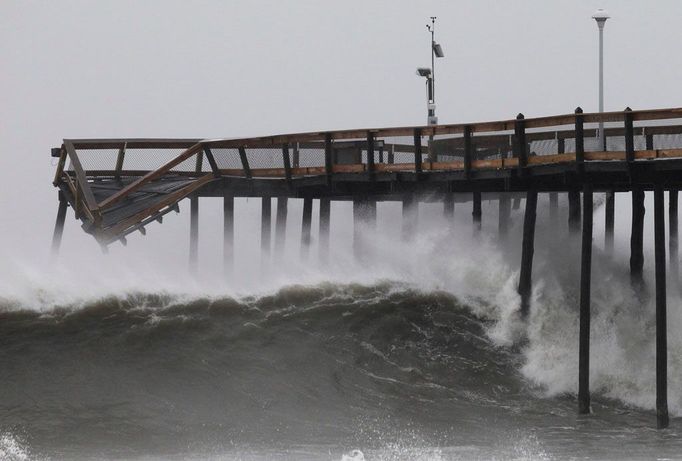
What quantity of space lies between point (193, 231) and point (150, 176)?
11.4ft

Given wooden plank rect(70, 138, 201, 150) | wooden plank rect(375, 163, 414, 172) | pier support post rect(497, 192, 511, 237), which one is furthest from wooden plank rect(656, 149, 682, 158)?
wooden plank rect(70, 138, 201, 150)

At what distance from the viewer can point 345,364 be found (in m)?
36.1

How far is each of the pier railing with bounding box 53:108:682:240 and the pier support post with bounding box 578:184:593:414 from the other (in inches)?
44.5

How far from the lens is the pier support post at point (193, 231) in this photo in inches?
1708

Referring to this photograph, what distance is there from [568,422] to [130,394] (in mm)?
8346

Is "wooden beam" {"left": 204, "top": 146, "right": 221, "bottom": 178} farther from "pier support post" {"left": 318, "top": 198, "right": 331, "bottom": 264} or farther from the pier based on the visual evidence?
"pier support post" {"left": 318, "top": 198, "right": 331, "bottom": 264}

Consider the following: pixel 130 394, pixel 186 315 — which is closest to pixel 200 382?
pixel 130 394

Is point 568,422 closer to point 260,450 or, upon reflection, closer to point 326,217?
point 260,450

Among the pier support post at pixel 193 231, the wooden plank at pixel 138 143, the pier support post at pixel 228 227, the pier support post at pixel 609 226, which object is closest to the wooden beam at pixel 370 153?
the pier support post at pixel 228 227

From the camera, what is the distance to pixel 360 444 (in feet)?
100.0

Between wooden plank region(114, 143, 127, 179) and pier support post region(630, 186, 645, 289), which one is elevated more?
wooden plank region(114, 143, 127, 179)

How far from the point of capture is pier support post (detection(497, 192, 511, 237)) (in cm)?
4319

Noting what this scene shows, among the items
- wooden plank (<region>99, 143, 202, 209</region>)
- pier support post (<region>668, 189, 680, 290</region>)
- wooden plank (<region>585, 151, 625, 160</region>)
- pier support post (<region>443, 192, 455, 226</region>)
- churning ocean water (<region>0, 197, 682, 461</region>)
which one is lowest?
churning ocean water (<region>0, 197, 682, 461</region>)

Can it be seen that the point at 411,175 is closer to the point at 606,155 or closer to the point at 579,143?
the point at 579,143
